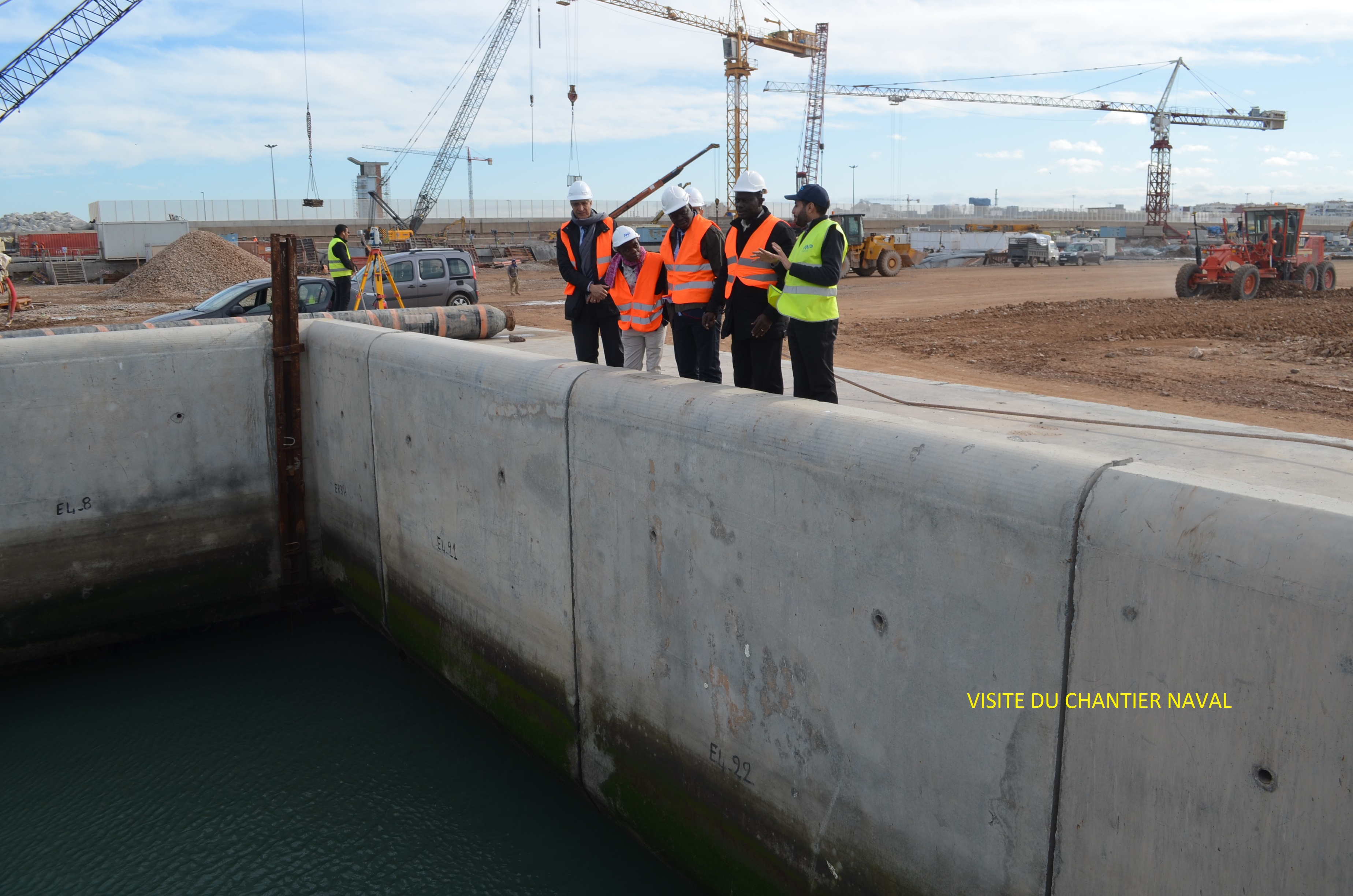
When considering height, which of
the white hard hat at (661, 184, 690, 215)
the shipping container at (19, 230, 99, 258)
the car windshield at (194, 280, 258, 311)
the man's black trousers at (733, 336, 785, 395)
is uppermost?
the shipping container at (19, 230, 99, 258)

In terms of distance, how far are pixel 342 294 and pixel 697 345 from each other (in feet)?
30.6

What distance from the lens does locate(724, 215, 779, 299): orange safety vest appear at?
621cm

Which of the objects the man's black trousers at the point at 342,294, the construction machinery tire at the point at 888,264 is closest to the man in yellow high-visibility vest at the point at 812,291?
the man's black trousers at the point at 342,294

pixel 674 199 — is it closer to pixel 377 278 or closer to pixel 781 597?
pixel 781 597

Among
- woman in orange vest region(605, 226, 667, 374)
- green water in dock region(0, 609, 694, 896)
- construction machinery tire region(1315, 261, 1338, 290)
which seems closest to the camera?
green water in dock region(0, 609, 694, 896)

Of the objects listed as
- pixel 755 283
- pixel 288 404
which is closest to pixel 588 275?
pixel 755 283

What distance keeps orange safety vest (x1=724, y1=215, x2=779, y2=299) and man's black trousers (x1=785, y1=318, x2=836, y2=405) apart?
0.43 m

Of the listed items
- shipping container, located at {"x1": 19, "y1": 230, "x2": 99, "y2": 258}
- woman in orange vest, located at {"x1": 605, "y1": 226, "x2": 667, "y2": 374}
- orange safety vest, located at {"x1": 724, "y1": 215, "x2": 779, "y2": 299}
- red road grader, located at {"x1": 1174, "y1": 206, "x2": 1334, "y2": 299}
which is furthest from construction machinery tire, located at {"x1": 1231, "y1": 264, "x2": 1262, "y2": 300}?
shipping container, located at {"x1": 19, "y1": 230, "x2": 99, "y2": 258}

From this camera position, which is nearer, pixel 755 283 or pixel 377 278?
pixel 755 283

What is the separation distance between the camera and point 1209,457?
690cm

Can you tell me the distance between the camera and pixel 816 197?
6.00 m

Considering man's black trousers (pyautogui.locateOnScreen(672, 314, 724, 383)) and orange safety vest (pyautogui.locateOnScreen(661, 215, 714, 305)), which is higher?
orange safety vest (pyautogui.locateOnScreen(661, 215, 714, 305))

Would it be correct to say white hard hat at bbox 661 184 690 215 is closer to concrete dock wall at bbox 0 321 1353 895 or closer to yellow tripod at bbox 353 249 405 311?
concrete dock wall at bbox 0 321 1353 895

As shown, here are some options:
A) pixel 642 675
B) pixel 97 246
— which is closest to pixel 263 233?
pixel 97 246
